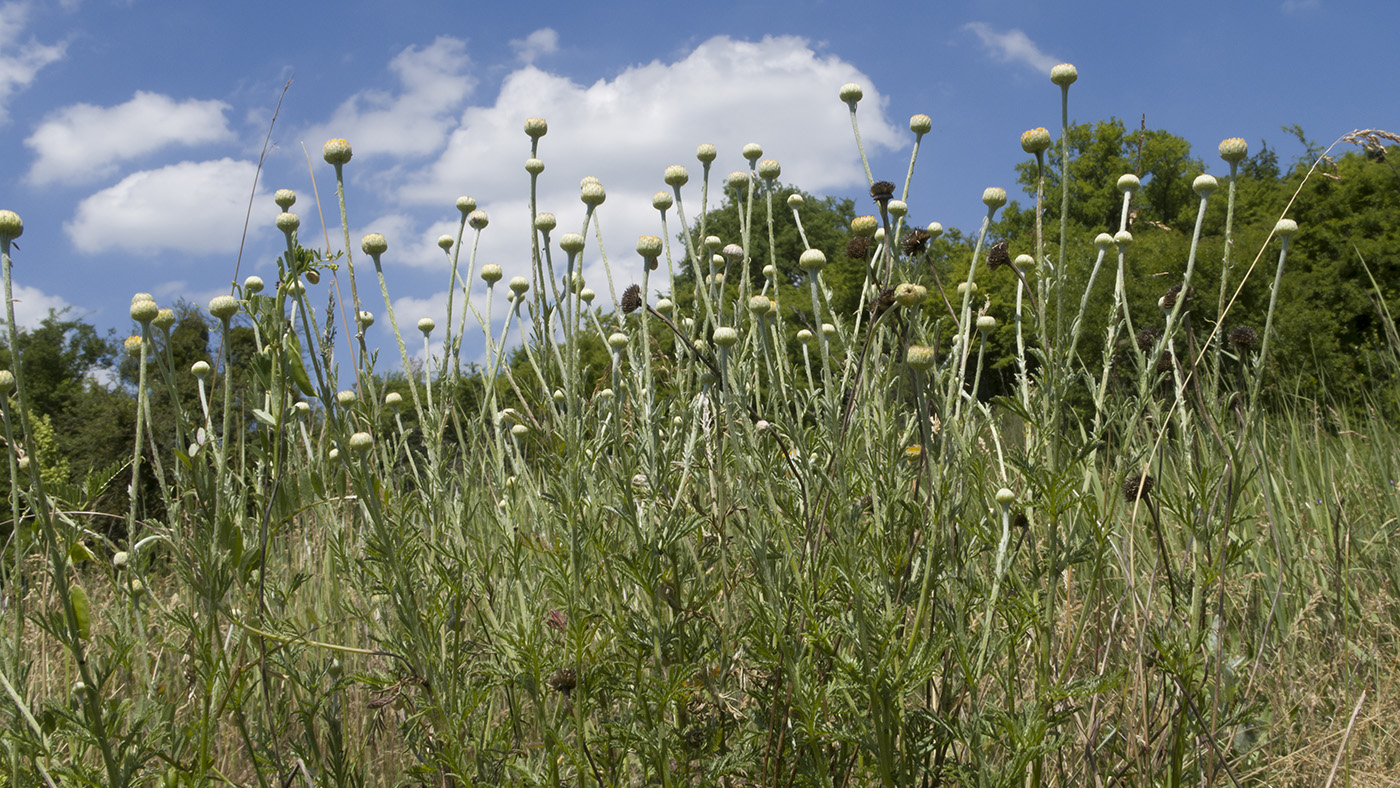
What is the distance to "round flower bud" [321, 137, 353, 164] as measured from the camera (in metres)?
2.03

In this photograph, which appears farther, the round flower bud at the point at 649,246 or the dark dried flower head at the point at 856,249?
the round flower bud at the point at 649,246

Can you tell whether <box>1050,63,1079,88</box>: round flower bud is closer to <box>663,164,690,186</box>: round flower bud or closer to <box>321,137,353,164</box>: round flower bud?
<box>663,164,690,186</box>: round flower bud

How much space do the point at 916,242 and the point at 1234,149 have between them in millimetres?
879

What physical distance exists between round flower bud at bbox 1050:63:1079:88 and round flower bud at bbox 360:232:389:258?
174cm

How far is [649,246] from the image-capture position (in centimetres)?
232

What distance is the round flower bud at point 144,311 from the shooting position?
182cm

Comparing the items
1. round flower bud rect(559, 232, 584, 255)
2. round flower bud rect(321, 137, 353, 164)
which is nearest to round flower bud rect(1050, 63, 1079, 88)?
round flower bud rect(559, 232, 584, 255)

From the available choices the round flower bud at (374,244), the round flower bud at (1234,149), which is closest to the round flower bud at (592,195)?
the round flower bud at (374,244)

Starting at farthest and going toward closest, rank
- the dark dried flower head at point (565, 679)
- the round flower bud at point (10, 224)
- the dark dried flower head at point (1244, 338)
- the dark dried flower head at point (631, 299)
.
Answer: the dark dried flower head at point (631, 299), the dark dried flower head at point (1244, 338), the dark dried flower head at point (565, 679), the round flower bud at point (10, 224)

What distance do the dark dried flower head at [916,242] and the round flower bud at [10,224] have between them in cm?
176

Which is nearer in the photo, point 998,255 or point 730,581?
point 730,581

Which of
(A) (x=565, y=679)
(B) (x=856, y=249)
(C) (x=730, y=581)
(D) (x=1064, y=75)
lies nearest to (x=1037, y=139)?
(D) (x=1064, y=75)

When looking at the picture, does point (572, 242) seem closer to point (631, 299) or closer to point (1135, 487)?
point (631, 299)

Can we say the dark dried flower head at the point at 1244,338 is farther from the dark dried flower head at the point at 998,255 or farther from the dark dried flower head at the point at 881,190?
the dark dried flower head at the point at 881,190
